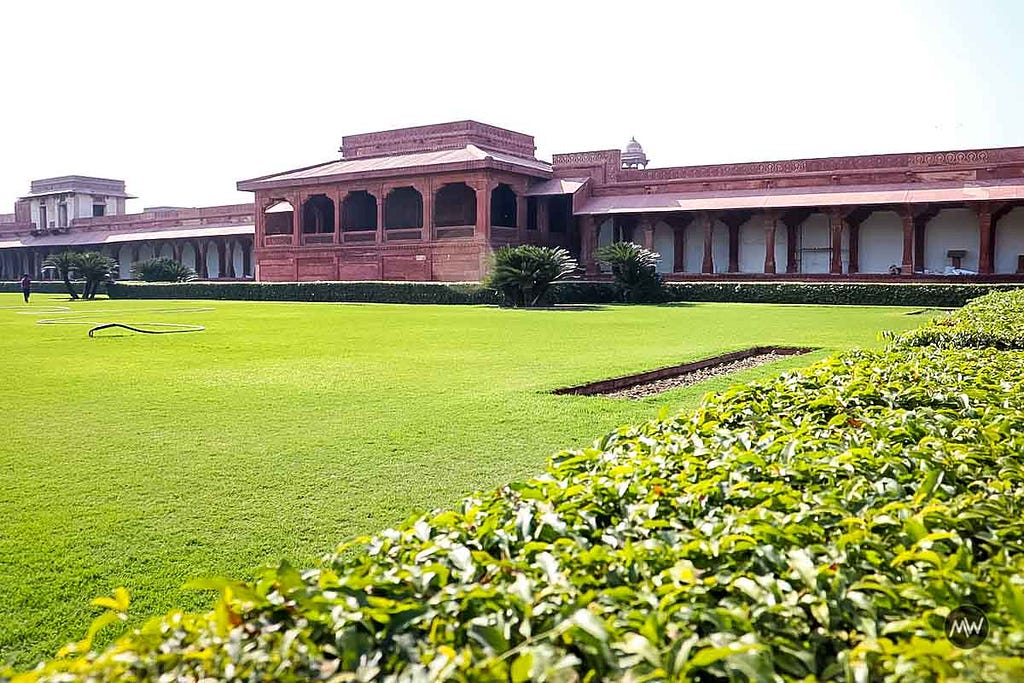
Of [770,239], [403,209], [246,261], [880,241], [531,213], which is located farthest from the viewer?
[246,261]

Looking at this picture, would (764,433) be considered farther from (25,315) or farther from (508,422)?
(25,315)

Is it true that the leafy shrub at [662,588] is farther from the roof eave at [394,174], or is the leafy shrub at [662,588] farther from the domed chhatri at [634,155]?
the domed chhatri at [634,155]

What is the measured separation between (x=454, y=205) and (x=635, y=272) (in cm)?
1237

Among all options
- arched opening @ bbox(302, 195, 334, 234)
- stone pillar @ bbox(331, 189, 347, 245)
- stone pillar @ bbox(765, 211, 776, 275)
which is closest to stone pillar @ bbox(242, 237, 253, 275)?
arched opening @ bbox(302, 195, 334, 234)

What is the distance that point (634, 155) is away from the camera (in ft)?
186

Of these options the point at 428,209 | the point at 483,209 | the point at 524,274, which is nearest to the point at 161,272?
the point at 428,209

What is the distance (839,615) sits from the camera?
5.63 ft

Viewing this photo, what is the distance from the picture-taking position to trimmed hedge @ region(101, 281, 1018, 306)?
25422mm

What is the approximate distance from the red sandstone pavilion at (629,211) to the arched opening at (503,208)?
2.0 inches

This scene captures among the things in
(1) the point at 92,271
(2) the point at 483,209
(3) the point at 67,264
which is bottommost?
(1) the point at 92,271

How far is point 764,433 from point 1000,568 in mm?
1535

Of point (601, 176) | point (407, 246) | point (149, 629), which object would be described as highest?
point (601, 176)

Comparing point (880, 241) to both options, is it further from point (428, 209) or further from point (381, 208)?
point (381, 208)

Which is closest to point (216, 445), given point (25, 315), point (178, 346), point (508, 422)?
point (508, 422)
